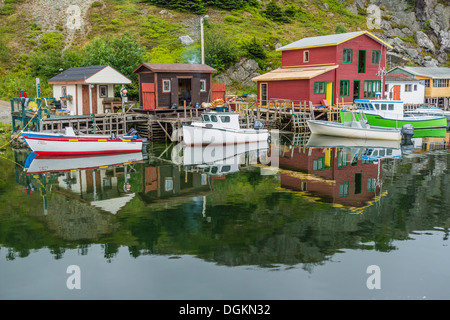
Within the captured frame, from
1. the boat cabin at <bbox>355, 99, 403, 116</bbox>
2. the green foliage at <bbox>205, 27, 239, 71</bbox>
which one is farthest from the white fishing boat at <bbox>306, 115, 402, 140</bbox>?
the green foliage at <bbox>205, 27, 239, 71</bbox>

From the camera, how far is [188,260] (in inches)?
500

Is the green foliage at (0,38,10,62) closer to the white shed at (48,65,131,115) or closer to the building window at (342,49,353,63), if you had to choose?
the white shed at (48,65,131,115)

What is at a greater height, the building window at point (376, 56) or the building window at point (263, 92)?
the building window at point (376, 56)

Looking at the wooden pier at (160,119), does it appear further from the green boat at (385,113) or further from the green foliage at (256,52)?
the green foliage at (256,52)

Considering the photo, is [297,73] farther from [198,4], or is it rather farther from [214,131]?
[198,4]

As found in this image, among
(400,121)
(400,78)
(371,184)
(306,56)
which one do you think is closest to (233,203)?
(371,184)

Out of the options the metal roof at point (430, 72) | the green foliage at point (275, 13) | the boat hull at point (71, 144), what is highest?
the green foliage at point (275, 13)

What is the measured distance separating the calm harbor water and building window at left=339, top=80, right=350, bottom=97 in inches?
774

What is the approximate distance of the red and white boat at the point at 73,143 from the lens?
2853 centimetres

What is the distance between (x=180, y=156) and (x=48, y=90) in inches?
885

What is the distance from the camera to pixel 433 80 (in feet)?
180

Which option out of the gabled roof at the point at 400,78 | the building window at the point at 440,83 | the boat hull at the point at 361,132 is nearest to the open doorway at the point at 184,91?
the boat hull at the point at 361,132

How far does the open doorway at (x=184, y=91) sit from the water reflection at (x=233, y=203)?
32.9ft

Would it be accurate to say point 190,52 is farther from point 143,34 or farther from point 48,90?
point 48,90
